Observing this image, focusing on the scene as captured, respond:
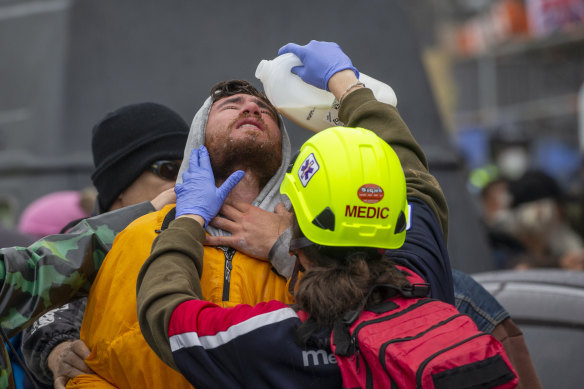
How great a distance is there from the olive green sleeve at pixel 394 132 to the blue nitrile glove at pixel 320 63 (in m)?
0.11

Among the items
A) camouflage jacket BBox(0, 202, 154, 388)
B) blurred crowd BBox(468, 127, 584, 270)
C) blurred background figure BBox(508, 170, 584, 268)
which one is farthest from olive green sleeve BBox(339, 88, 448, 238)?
blurred background figure BBox(508, 170, 584, 268)

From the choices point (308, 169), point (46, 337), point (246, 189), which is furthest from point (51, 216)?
point (308, 169)

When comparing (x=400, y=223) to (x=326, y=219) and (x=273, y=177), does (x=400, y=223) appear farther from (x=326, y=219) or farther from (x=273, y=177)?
(x=273, y=177)

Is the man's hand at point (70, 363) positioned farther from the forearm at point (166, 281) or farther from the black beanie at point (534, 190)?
the black beanie at point (534, 190)

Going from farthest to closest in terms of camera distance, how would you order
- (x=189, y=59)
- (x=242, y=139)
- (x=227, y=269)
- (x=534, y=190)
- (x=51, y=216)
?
1. (x=534, y=190)
2. (x=189, y=59)
3. (x=51, y=216)
4. (x=242, y=139)
5. (x=227, y=269)

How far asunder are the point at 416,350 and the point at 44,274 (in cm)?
131

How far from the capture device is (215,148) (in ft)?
9.49

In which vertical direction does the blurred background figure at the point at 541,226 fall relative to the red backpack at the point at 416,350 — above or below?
below

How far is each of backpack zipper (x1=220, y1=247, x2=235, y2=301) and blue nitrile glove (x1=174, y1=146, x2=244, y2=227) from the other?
0.13 m

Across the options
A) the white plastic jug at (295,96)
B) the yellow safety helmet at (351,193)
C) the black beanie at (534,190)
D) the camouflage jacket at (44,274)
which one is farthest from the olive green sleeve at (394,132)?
the black beanie at (534,190)

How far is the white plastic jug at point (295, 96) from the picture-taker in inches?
115

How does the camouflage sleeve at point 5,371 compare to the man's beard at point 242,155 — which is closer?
the camouflage sleeve at point 5,371

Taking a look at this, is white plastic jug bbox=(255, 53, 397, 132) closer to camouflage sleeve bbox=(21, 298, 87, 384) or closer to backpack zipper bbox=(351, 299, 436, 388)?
backpack zipper bbox=(351, 299, 436, 388)

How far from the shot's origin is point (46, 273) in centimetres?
264
